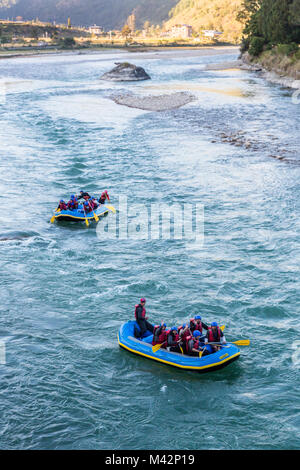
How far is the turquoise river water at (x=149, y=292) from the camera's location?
15.0 meters

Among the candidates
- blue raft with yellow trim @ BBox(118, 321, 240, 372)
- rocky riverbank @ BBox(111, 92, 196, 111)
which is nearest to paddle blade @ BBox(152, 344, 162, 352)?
blue raft with yellow trim @ BBox(118, 321, 240, 372)

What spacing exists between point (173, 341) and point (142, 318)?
160 cm

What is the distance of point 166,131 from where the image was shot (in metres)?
52.4

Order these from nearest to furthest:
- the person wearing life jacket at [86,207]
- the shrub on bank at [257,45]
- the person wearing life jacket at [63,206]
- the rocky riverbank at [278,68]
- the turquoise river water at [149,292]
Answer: the turquoise river water at [149,292], the person wearing life jacket at [63,206], the person wearing life jacket at [86,207], the rocky riverbank at [278,68], the shrub on bank at [257,45]

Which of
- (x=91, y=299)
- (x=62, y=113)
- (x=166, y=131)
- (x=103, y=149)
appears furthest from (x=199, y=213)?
(x=62, y=113)

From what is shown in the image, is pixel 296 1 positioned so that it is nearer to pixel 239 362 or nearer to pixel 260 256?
pixel 260 256

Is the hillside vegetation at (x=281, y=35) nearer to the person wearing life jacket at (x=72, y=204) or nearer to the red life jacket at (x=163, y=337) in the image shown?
the person wearing life jacket at (x=72, y=204)

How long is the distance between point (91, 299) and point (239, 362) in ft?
22.7

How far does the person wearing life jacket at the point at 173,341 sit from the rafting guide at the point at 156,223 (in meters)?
9.78

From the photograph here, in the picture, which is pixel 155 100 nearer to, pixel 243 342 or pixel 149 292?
pixel 149 292

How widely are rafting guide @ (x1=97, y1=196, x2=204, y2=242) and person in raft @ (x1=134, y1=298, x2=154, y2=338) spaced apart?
887cm

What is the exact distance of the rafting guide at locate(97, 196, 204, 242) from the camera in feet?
90.9

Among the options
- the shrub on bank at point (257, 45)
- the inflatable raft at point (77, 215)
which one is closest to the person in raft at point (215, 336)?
the inflatable raft at point (77, 215)

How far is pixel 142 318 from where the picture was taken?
18016 millimetres
